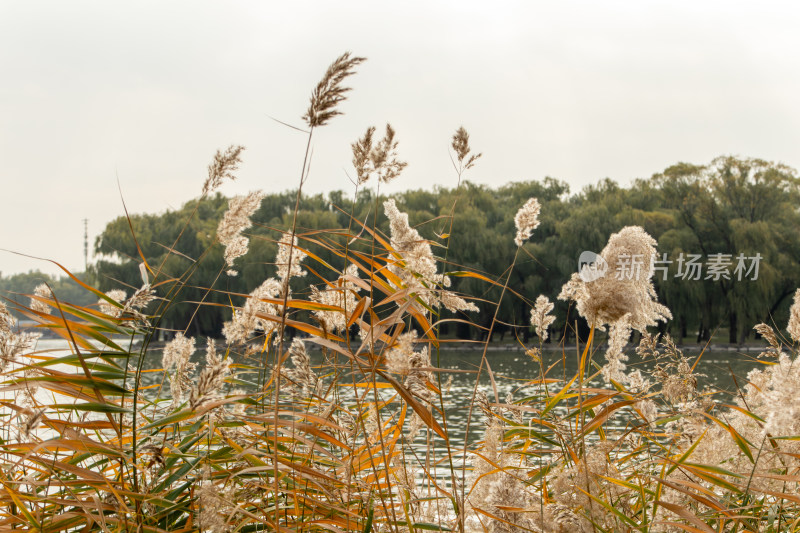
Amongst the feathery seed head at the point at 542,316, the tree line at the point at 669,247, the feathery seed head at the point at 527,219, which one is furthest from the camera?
the tree line at the point at 669,247

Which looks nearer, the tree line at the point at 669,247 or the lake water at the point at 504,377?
the lake water at the point at 504,377

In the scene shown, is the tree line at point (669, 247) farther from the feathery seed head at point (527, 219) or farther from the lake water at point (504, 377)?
the feathery seed head at point (527, 219)

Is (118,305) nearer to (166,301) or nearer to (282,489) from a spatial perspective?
(166,301)

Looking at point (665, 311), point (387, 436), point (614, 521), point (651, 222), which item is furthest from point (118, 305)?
point (651, 222)

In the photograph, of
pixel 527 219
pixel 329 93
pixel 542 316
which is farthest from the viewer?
pixel 542 316

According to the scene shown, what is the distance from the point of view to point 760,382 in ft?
8.55

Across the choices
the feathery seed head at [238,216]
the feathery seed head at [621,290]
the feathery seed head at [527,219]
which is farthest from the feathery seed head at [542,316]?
the feathery seed head at [238,216]

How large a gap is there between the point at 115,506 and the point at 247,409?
0.70 m

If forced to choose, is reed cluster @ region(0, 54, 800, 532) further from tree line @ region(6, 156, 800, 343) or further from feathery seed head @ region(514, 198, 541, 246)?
tree line @ region(6, 156, 800, 343)

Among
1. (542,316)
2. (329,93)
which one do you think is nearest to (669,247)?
(542,316)

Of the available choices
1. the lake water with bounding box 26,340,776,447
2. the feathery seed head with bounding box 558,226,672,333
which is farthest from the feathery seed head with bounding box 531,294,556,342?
the feathery seed head with bounding box 558,226,672,333

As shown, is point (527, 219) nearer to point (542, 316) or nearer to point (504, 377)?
point (542, 316)

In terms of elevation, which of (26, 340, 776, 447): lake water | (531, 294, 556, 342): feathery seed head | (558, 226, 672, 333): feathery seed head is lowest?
(26, 340, 776, 447): lake water

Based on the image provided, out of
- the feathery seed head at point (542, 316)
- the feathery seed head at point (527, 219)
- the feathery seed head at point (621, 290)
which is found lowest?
the feathery seed head at point (542, 316)
